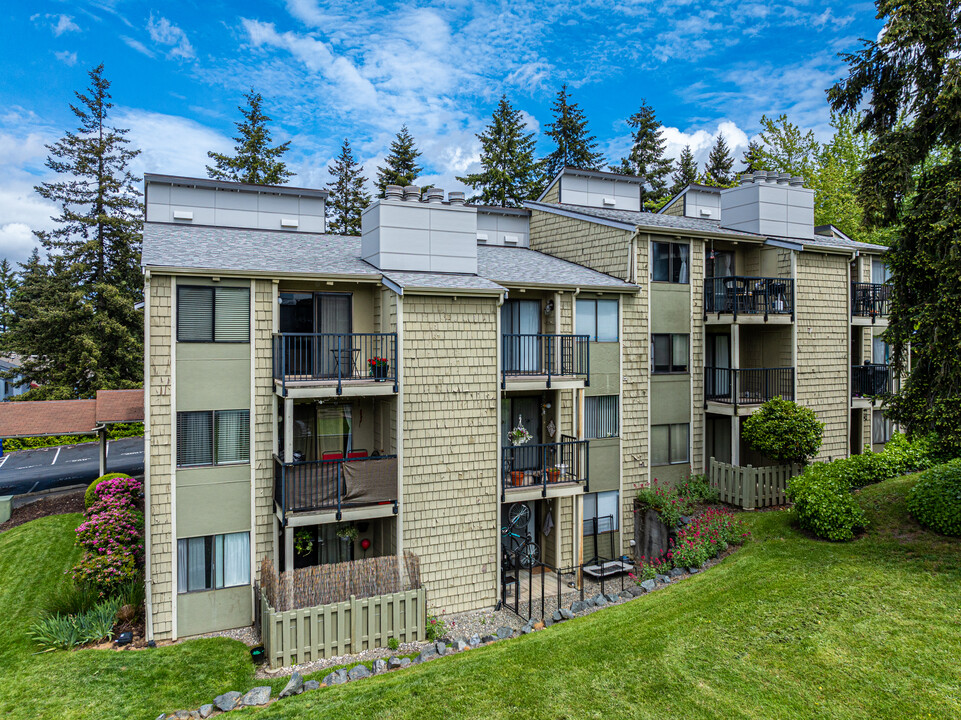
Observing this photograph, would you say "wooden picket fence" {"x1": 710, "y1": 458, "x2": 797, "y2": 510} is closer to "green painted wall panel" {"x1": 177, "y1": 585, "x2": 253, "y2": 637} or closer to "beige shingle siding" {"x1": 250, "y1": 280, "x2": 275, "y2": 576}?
"beige shingle siding" {"x1": 250, "y1": 280, "x2": 275, "y2": 576}

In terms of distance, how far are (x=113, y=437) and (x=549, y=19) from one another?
2789 cm

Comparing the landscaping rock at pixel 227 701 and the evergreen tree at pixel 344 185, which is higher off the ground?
the evergreen tree at pixel 344 185

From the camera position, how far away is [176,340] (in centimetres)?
1287

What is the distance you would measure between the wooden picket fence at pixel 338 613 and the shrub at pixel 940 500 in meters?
11.4

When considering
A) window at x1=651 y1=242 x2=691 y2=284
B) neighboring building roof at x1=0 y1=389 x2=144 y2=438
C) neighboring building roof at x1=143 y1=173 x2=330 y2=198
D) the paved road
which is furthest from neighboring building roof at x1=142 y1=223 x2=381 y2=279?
the paved road

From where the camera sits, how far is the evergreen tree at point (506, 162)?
123 feet

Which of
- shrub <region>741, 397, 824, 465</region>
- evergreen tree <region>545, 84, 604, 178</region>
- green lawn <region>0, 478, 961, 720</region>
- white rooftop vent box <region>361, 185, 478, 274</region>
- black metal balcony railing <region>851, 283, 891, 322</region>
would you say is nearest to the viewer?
green lawn <region>0, 478, 961, 720</region>

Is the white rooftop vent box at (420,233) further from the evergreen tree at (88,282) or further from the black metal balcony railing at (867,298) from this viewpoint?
the evergreen tree at (88,282)

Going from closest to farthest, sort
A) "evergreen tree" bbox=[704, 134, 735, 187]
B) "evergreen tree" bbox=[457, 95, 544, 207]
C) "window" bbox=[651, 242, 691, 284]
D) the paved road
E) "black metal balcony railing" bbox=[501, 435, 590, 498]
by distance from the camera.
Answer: "black metal balcony railing" bbox=[501, 435, 590, 498]
"window" bbox=[651, 242, 691, 284]
the paved road
"evergreen tree" bbox=[457, 95, 544, 207]
"evergreen tree" bbox=[704, 134, 735, 187]

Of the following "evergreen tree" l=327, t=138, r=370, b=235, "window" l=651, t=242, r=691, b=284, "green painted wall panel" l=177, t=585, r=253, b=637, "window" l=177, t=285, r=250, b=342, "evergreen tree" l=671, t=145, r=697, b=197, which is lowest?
"green painted wall panel" l=177, t=585, r=253, b=637

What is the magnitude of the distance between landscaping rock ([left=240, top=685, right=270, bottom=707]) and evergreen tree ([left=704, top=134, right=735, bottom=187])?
45.2m

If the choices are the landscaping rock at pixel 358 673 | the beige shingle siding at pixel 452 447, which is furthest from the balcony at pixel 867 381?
the landscaping rock at pixel 358 673

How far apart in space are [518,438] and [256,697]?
879cm

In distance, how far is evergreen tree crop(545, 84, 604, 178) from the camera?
3928 centimetres
